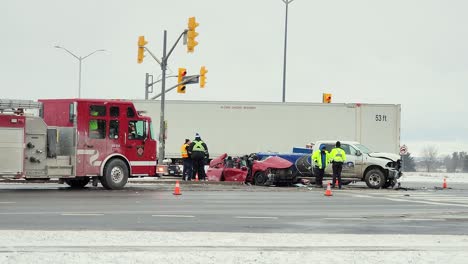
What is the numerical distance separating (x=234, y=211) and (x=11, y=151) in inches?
329

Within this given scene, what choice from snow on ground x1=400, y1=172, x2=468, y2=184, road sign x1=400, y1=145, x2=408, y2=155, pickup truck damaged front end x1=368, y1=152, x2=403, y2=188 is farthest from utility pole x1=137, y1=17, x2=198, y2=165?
road sign x1=400, y1=145, x2=408, y2=155

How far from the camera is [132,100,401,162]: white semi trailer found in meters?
41.5

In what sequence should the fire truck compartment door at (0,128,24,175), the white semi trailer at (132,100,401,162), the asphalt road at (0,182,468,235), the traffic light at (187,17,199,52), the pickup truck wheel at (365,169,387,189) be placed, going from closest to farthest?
the asphalt road at (0,182,468,235), the fire truck compartment door at (0,128,24,175), the pickup truck wheel at (365,169,387,189), the traffic light at (187,17,199,52), the white semi trailer at (132,100,401,162)

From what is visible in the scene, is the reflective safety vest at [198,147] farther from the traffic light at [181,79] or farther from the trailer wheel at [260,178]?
the traffic light at [181,79]

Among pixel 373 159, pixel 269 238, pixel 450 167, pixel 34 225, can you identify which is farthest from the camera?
pixel 450 167

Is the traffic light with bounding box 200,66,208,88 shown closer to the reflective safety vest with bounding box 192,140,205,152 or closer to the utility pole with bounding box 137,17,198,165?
the utility pole with bounding box 137,17,198,165

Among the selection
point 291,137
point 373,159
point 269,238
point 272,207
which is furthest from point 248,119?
point 269,238

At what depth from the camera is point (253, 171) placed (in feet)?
98.8

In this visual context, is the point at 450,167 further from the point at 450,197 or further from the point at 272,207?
the point at 272,207

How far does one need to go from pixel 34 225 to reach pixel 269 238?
432 centimetres

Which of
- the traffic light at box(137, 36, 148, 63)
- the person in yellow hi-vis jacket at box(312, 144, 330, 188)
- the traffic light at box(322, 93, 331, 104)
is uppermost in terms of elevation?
the traffic light at box(137, 36, 148, 63)

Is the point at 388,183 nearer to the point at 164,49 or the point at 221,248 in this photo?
the point at 164,49

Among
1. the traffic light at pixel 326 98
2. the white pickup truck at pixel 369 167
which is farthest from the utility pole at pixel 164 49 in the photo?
the traffic light at pixel 326 98

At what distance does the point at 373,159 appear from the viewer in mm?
29562
